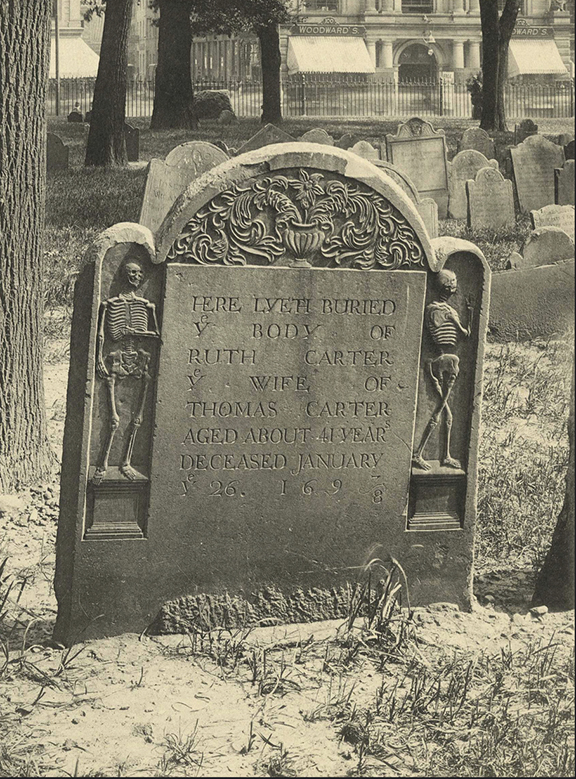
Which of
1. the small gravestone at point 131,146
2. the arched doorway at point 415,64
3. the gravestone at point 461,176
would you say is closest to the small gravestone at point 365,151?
the gravestone at point 461,176

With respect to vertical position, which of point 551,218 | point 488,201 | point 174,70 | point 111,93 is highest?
point 174,70

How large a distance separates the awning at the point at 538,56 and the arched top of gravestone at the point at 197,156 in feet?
118

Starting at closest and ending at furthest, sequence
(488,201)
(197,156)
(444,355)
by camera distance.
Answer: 1. (444,355)
2. (197,156)
3. (488,201)

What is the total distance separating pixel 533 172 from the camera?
1756 centimetres

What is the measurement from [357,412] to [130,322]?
101 centimetres

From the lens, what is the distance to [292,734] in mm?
4199

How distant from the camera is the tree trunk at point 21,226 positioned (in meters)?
6.18

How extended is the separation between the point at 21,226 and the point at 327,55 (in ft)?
167

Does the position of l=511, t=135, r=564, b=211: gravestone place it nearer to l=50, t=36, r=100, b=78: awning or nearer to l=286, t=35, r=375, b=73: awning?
l=50, t=36, r=100, b=78: awning

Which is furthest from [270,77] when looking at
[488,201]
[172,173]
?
[172,173]

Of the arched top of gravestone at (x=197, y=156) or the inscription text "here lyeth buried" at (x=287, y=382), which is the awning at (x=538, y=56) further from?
the inscription text "here lyeth buried" at (x=287, y=382)

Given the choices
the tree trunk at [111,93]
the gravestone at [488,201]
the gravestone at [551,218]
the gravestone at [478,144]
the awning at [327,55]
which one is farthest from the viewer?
the awning at [327,55]

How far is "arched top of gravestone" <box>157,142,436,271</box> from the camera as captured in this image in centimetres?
475

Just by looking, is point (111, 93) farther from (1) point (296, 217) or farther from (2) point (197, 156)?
(1) point (296, 217)
